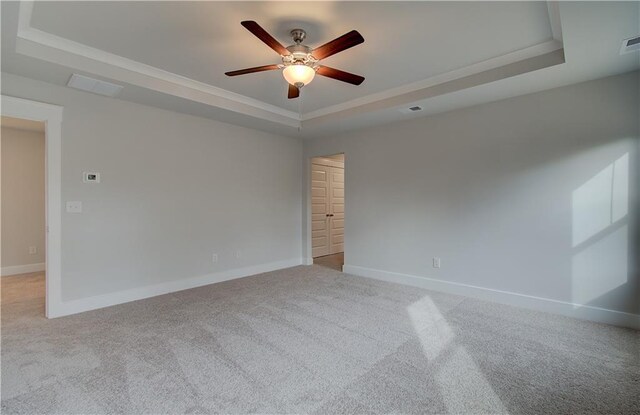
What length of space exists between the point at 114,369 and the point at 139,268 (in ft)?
6.38

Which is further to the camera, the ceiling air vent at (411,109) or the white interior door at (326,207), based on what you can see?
the white interior door at (326,207)

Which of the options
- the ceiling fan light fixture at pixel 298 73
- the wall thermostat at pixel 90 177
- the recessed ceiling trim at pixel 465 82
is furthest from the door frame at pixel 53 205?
the recessed ceiling trim at pixel 465 82

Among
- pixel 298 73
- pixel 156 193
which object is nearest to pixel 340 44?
pixel 298 73

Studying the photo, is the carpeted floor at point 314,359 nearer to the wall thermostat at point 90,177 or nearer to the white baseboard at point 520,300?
the white baseboard at point 520,300

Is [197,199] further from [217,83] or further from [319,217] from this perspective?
[319,217]

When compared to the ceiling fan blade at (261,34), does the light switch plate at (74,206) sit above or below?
below

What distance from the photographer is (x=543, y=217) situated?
3.48 m

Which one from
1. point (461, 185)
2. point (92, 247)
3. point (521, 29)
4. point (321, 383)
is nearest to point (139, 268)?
point (92, 247)

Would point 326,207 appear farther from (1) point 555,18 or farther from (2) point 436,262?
(1) point 555,18

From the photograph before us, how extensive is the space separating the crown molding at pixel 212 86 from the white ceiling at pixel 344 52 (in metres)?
0.01

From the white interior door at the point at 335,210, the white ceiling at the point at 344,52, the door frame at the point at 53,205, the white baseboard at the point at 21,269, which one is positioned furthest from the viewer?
the white interior door at the point at 335,210

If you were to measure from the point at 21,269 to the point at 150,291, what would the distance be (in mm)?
3291

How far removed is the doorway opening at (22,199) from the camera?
206 inches

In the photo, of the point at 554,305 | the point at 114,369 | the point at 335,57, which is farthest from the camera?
the point at 554,305
